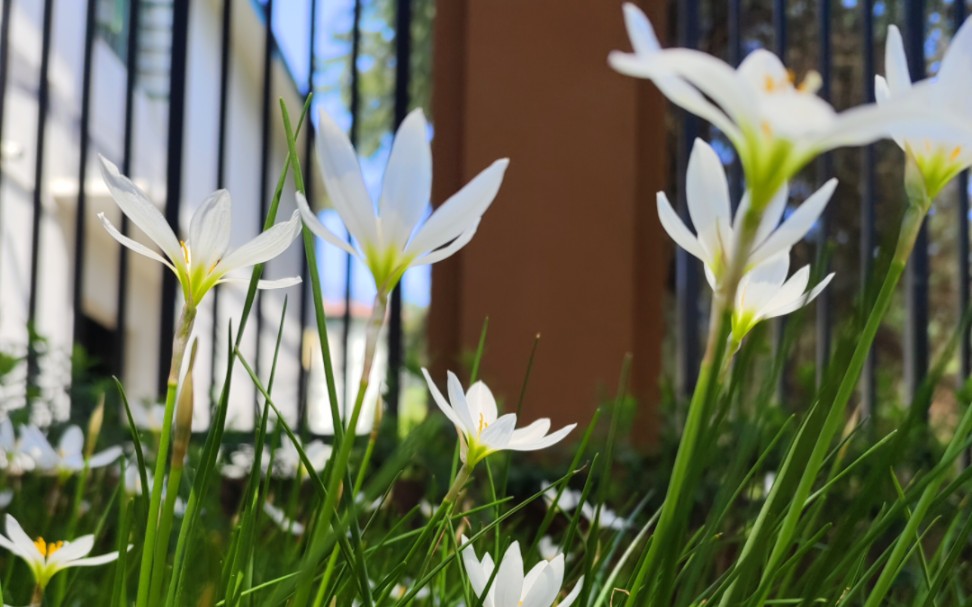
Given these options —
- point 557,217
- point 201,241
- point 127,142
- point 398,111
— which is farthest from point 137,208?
point 127,142

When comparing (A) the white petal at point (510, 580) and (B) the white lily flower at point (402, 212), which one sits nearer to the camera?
(B) the white lily flower at point (402, 212)

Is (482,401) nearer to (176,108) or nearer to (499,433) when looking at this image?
(499,433)

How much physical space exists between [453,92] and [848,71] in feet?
13.1

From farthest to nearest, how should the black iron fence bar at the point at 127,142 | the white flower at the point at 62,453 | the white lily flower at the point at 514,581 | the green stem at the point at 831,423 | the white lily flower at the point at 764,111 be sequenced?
the black iron fence bar at the point at 127,142
the white flower at the point at 62,453
the white lily flower at the point at 514,581
the green stem at the point at 831,423
the white lily flower at the point at 764,111

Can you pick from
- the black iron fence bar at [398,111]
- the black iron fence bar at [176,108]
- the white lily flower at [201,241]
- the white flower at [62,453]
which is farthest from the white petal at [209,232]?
the black iron fence bar at [176,108]

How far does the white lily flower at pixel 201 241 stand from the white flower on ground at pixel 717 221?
0.14 m

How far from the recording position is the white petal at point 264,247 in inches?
14.7

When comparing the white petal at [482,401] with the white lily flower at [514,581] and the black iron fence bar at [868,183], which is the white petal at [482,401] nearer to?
the white lily flower at [514,581]

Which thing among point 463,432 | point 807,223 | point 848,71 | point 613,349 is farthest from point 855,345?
point 848,71

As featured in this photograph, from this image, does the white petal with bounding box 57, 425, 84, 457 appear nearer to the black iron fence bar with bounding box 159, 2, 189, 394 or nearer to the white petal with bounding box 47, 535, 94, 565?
the white petal with bounding box 47, 535, 94, 565

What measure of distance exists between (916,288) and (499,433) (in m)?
1.83

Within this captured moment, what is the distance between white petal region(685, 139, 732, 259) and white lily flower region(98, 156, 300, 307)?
146 millimetres

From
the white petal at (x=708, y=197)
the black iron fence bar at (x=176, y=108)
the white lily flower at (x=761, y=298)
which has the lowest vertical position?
the white lily flower at (x=761, y=298)

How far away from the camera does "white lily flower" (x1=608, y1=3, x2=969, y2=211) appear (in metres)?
0.23
